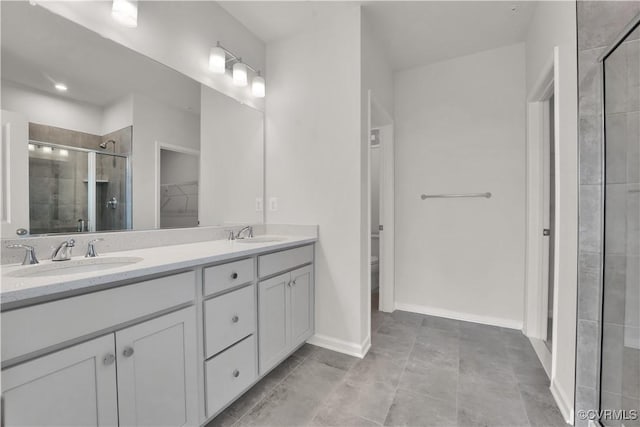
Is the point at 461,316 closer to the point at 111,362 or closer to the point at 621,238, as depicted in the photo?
the point at 621,238

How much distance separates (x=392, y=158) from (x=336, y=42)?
124cm

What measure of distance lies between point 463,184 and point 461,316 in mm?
1282

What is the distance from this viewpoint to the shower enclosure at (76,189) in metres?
1.18

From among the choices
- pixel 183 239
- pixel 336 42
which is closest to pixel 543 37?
pixel 336 42

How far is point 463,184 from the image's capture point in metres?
2.67

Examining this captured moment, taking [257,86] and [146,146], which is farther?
[257,86]

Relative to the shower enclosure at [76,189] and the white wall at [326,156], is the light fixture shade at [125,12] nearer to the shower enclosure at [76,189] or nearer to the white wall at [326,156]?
the shower enclosure at [76,189]

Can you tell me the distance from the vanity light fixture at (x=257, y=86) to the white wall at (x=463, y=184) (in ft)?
4.79

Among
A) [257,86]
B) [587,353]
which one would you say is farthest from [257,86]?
[587,353]

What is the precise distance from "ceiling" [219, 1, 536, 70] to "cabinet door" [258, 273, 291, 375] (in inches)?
76.3

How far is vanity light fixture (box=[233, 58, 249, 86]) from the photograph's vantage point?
2.08 m

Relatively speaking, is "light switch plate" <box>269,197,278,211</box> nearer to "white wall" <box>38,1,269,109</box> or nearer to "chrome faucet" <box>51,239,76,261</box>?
"white wall" <box>38,1,269,109</box>

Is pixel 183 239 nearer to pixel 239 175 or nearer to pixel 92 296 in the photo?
pixel 239 175

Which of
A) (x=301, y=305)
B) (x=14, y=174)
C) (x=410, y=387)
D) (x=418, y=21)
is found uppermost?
(x=418, y=21)
